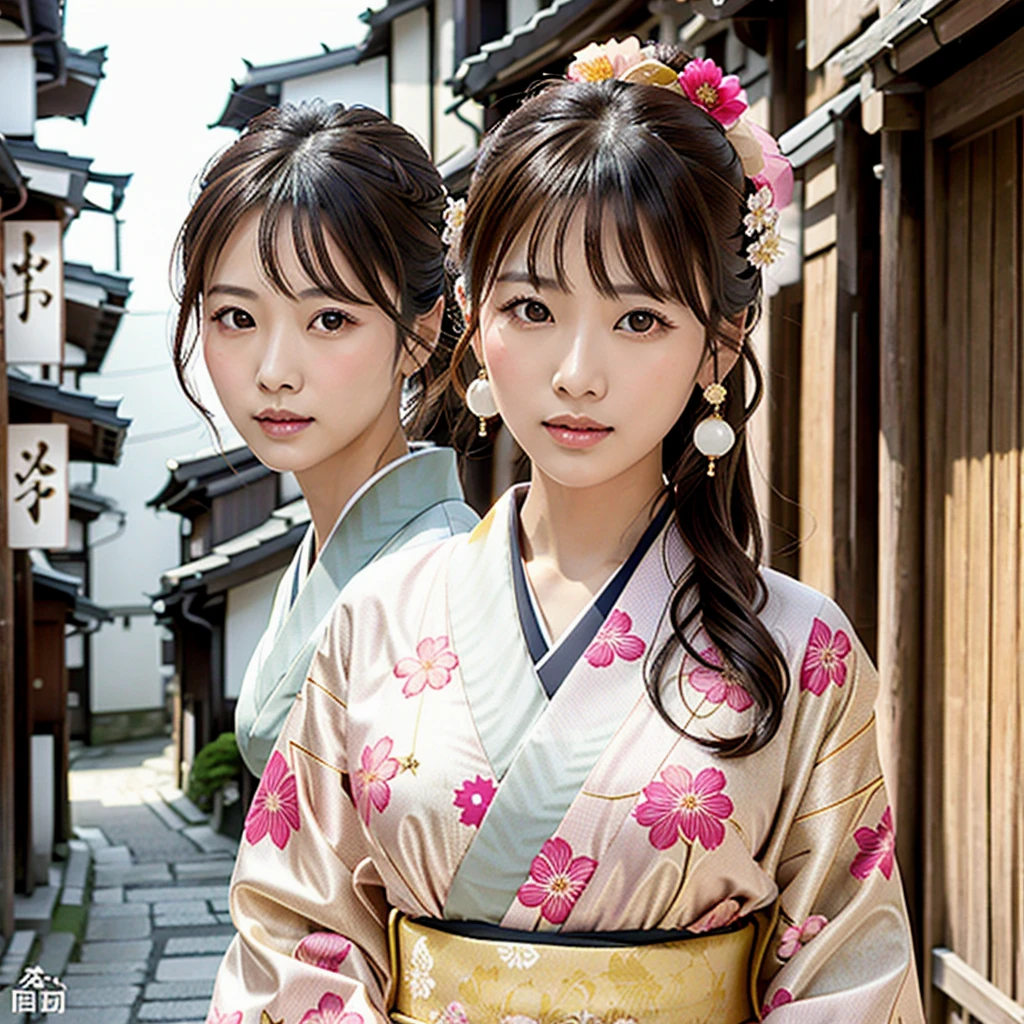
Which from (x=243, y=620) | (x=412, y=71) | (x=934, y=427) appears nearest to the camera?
(x=934, y=427)

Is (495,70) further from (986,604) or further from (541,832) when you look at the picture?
(541,832)

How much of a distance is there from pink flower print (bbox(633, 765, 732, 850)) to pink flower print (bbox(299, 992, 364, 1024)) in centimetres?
55

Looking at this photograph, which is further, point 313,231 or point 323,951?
point 313,231

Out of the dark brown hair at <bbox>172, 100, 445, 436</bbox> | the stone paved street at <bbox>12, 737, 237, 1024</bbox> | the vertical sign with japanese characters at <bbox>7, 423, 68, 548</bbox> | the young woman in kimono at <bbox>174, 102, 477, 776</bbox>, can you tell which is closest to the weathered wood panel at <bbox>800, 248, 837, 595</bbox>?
the young woman in kimono at <bbox>174, 102, 477, 776</bbox>

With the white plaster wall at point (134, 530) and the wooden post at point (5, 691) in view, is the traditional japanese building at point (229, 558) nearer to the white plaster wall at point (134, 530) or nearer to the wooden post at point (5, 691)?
the wooden post at point (5, 691)

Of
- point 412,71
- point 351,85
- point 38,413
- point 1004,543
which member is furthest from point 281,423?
point 351,85

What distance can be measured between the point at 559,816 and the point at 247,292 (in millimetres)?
1015

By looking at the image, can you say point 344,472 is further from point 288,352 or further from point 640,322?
point 640,322

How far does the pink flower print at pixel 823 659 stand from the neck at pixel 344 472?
0.93 metres

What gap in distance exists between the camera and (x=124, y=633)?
33.4 meters

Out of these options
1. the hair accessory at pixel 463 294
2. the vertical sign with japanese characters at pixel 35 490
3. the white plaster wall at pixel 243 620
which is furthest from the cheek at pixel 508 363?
the white plaster wall at pixel 243 620

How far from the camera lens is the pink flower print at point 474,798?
2.05 meters

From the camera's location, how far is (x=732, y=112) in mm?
2135

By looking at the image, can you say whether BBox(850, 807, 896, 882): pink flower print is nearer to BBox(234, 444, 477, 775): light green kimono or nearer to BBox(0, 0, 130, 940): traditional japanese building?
BBox(234, 444, 477, 775): light green kimono
